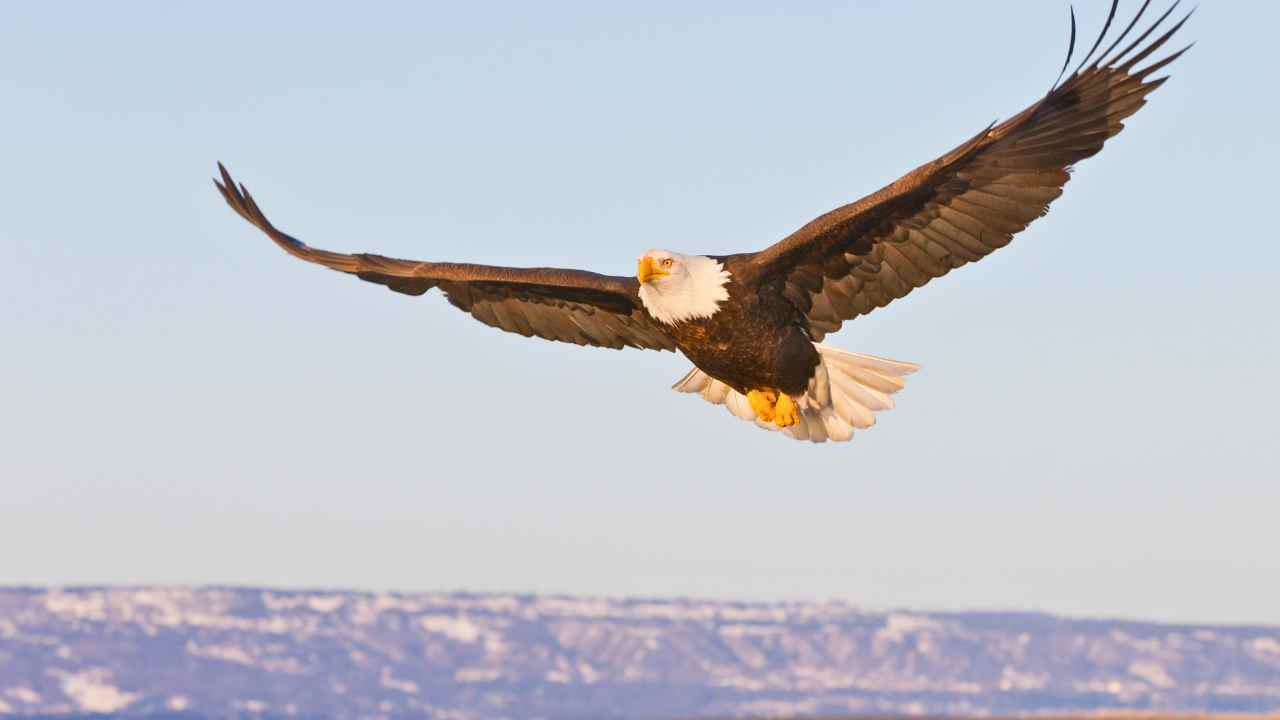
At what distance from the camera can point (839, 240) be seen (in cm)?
1614

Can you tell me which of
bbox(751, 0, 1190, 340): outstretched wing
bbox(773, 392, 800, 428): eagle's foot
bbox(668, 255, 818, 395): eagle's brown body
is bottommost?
bbox(773, 392, 800, 428): eagle's foot

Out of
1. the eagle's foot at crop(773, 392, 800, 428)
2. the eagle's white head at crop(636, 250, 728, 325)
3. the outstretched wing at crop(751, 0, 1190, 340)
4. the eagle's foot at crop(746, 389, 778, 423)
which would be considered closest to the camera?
the outstretched wing at crop(751, 0, 1190, 340)

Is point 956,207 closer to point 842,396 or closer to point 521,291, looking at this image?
point 842,396

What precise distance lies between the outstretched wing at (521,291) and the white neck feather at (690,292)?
114 centimetres

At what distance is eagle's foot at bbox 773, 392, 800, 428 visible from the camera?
17156mm

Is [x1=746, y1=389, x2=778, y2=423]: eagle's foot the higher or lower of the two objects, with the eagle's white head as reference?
lower

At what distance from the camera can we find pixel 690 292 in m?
15.9

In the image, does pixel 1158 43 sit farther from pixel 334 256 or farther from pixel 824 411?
pixel 334 256

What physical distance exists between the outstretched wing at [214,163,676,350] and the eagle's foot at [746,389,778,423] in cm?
75

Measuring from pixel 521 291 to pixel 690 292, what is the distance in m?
2.60

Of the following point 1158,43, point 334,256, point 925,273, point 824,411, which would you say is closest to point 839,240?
point 925,273

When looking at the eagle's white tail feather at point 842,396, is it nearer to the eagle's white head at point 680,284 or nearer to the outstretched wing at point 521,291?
the outstretched wing at point 521,291

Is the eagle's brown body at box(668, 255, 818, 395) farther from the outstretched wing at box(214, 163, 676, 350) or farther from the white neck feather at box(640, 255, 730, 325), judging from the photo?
the outstretched wing at box(214, 163, 676, 350)

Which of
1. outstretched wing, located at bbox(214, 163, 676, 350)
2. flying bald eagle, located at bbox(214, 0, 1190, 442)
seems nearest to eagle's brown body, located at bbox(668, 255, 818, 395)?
flying bald eagle, located at bbox(214, 0, 1190, 442)
